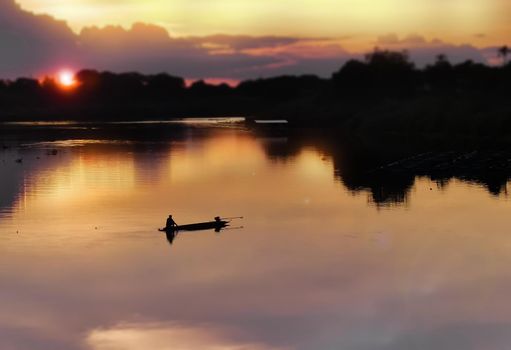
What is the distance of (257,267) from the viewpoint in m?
43.4

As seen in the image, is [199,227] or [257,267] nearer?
[257,267]

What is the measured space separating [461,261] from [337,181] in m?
38.0

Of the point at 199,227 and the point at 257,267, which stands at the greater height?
the point at 199,227

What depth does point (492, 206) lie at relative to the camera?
63000 mm

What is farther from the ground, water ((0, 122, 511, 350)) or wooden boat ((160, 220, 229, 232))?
wooden boat ((160, 220, 229, 232))

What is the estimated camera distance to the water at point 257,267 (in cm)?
3316

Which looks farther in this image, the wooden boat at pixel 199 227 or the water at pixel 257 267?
the wooden boat at pixel 199 227

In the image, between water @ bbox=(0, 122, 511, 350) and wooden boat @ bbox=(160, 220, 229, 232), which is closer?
water @ bbox=(0, 122, 511, 350)

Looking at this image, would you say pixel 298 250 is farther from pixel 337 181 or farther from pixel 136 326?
pixel 337 181

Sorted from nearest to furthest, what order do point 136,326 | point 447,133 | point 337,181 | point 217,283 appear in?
point 136,326, point 217,283, point 337,181, point 447,133

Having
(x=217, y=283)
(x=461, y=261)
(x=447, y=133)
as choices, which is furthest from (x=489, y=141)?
(x=217, y=283)

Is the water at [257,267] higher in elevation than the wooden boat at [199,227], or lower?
lower

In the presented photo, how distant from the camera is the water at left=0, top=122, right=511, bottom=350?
109 ft

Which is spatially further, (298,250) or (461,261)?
(298,250)
